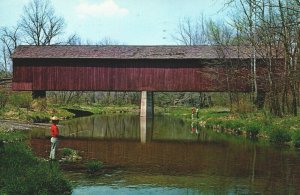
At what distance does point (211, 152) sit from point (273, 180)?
5.82 meters

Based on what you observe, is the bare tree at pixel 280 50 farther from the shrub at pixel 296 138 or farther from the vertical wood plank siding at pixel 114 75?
the vertical wood plank siding at pixel 114 75

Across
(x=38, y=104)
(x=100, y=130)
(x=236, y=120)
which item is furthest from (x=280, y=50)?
(x=38, y=104)

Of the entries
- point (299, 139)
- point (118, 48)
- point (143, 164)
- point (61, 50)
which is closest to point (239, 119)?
point (299, 139)

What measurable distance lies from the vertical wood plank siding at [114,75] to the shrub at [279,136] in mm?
19719

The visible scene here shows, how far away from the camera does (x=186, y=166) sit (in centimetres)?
1384

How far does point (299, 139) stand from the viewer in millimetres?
18906

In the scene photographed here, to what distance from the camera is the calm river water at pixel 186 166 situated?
34.6ft

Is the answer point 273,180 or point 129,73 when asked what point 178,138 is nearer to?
point 273,180

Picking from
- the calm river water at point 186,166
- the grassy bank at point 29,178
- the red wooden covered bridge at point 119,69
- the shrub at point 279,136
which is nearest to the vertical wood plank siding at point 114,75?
the red wooden covered bridge at point 119,69

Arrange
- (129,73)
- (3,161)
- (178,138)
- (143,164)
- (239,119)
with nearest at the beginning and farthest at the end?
(3,161)
(143,164)
(178,138)
(239,119)
(129,73)

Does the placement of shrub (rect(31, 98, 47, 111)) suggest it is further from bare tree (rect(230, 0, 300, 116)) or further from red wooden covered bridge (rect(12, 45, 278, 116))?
bare tree (rect(230, 0, 300, 116))

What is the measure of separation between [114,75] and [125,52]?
96.6 inches

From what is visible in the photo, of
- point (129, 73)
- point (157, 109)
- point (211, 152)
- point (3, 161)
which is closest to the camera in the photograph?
point (3, 161)

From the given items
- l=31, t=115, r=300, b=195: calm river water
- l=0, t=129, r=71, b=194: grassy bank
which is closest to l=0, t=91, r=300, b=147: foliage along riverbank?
l=31, t=115, r=300, b=195: calm river water
